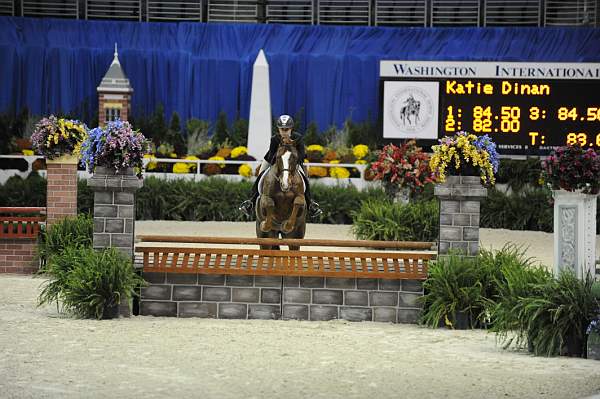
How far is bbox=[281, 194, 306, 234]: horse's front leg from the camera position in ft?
42.5

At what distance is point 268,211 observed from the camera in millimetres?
13031

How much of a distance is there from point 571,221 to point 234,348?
127 inches

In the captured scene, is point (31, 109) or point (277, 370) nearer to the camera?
point (277, 370)

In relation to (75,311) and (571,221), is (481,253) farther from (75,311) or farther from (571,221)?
(75,311)

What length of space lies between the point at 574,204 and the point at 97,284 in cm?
449

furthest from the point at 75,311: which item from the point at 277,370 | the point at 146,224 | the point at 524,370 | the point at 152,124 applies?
the point at 152,124

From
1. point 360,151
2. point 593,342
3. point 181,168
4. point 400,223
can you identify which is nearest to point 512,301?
point 593,342

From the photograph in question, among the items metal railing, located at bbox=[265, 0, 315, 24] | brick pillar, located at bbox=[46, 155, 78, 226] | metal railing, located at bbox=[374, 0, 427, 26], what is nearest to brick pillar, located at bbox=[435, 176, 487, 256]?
brick pillar, located at bbox=[46, 155, 78, 226]

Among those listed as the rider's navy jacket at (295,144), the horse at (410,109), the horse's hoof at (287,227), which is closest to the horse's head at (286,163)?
the rider's navy jacket at (295,144)

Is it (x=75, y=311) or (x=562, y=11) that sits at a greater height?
A: (x=562, y=11)

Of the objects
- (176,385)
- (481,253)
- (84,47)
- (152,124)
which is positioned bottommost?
(176,385)

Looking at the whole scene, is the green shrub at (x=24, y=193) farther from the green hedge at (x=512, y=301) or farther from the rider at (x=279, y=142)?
the green hedge at (x=512, y=301)

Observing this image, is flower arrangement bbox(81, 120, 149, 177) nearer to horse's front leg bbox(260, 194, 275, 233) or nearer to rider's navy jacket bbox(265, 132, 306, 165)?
horse's front leg bbox(260, 194, 275, 233)

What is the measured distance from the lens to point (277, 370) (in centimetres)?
873
